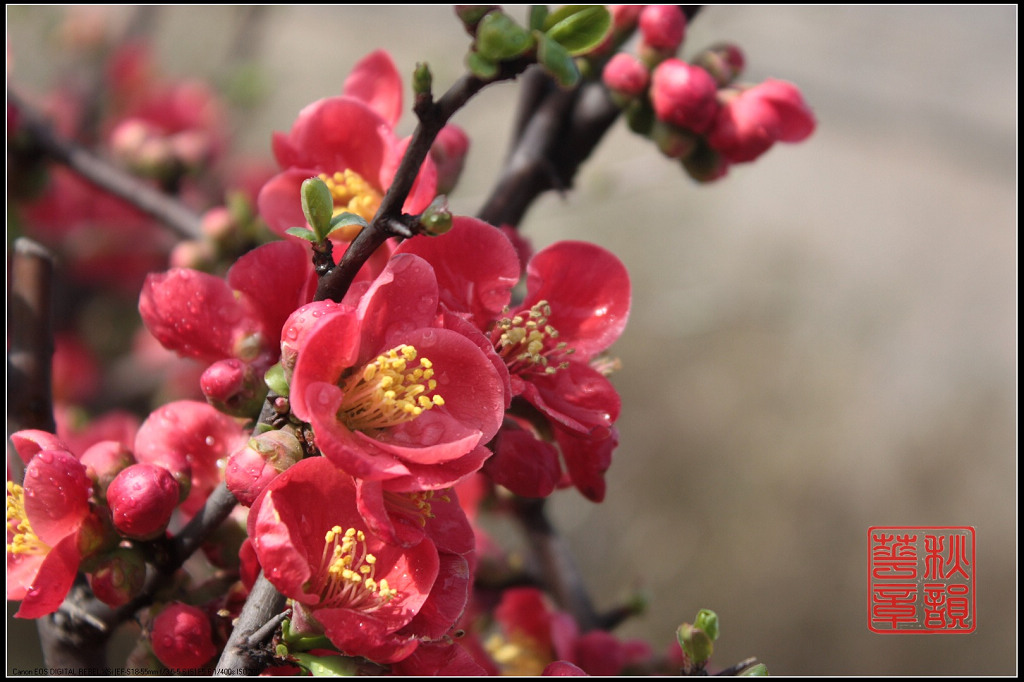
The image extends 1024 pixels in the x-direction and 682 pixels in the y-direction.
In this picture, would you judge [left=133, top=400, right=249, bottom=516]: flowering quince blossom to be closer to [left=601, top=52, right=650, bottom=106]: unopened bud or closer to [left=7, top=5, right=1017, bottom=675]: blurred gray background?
[left=601, top=52, right=650, bottom=106]: unopened bud

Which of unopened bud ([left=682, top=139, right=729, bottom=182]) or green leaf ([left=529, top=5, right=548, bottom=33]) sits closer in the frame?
green leaf ([left=529, top=5, right=548, bottom=33])

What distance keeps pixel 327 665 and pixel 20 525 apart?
0.21 m

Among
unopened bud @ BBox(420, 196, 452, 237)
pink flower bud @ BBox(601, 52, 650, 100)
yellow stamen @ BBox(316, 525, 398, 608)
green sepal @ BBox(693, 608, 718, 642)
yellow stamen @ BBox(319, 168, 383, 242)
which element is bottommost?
green sepal @ BBox(693, 608, 718, 642)

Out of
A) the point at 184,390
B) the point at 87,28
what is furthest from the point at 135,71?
the point at 184,390

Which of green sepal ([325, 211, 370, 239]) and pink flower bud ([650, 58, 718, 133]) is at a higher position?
pink flower bud ([650, 58, 718, 133])

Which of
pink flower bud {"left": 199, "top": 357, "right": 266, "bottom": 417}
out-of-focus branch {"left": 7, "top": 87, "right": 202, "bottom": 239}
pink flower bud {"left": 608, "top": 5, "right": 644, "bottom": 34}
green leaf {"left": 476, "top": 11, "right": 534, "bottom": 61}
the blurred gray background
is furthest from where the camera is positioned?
the blurred gray background

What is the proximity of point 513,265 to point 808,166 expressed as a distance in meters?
2.91

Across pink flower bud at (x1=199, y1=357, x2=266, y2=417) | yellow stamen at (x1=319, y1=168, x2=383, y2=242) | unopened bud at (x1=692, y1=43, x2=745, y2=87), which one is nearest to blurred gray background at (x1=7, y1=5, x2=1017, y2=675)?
unopened bud at (x1=692, y1=43, x2=745, y2=87)

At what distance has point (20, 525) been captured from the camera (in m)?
0.43

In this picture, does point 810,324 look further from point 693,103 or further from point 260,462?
point 260,462

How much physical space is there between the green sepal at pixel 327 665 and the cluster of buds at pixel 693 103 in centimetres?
45

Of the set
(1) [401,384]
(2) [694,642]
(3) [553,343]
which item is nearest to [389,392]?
(1) [401,384]

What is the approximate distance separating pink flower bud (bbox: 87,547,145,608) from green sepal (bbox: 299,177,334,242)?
0.72 ft

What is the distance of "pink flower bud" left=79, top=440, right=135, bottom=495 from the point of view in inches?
17.7
